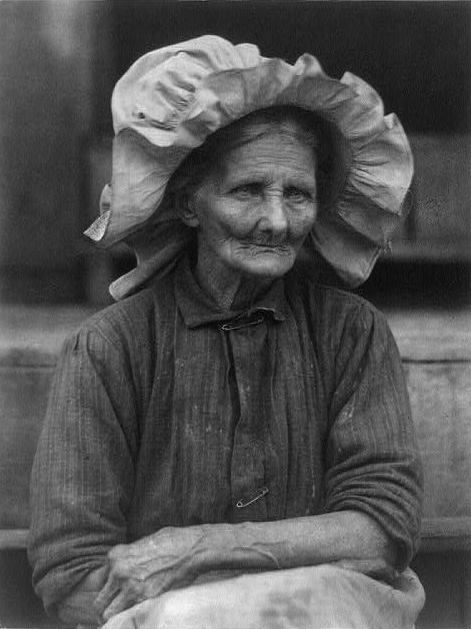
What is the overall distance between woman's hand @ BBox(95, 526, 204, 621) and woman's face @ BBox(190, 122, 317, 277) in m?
0.51

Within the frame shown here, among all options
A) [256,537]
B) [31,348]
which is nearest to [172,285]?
[256,537]

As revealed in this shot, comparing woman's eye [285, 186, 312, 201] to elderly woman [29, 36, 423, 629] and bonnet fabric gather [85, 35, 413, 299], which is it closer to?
elderly woman [29, 36, 423, 629]

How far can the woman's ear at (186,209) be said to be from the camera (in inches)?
105

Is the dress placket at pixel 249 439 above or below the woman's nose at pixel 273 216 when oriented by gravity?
below

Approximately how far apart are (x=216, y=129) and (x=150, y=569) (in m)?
0.78

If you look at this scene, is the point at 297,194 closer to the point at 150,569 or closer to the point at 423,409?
the point at 150,569

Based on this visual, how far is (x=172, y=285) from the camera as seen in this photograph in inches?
108

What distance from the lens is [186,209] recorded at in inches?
105

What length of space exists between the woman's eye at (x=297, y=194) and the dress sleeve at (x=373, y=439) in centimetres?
27

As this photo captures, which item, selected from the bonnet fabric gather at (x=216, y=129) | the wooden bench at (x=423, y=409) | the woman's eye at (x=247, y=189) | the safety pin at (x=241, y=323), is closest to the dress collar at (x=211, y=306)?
the safety pin at (x=241, y=323)

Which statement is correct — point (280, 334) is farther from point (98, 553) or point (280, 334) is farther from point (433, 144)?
point (433, 144)

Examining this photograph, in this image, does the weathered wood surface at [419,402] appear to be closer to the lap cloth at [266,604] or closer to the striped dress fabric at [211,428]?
the striped dress fabric at [211,428]

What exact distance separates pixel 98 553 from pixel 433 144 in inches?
65.2

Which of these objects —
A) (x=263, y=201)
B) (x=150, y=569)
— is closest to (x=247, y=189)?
(x=263, y=201)
